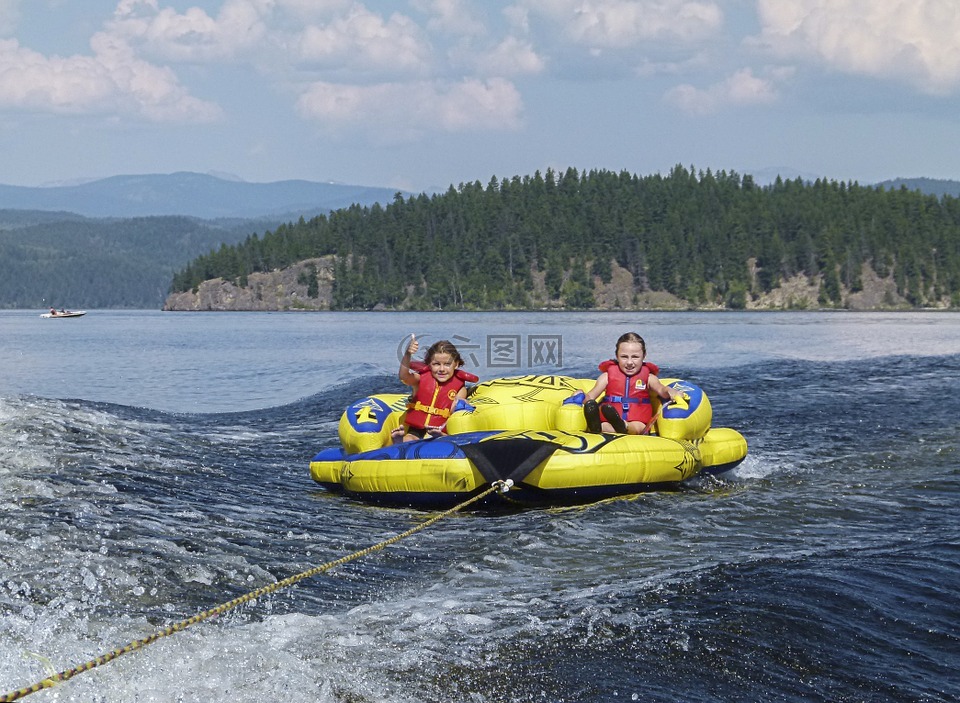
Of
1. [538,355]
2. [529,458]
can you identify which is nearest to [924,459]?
[529,458]

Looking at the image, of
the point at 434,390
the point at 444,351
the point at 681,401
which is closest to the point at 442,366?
the point at 444,351

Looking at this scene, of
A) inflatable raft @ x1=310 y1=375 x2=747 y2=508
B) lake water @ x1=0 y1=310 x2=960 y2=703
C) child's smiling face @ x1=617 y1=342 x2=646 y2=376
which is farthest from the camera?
child's smiling face @ x1=617 y1=342 x2=646 y2=376

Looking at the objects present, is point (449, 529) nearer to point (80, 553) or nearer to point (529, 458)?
point (529, 458)

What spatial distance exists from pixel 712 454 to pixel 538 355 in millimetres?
28909

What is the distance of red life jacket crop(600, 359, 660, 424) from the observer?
42.5ft

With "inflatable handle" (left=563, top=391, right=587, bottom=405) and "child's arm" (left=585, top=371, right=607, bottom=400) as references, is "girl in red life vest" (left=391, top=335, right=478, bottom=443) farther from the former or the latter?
"child's arm" (left=585, top=371, right=607, bottom=400)

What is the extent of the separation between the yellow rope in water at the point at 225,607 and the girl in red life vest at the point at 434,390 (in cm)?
158

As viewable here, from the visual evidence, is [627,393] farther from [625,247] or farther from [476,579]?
[625,247]

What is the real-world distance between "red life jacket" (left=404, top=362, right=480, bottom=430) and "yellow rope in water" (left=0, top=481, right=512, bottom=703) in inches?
62.7

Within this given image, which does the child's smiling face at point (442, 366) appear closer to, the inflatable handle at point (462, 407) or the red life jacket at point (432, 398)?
the red life jacket at point (432, 398)

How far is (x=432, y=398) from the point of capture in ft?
42.0

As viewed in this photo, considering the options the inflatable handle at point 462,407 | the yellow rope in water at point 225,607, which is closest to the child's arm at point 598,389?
the inflatable handle at point 462,407

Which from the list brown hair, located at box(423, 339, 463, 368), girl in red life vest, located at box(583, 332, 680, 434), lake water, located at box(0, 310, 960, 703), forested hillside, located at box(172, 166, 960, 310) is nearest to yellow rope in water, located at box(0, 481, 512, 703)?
lake water, located at box(0, 310, 960, 703)

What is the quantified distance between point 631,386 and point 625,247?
152489 mm
